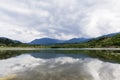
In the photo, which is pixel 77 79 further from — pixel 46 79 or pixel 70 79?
pixel 46 79

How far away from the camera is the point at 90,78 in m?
31.2

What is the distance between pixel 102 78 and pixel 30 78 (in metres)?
11.5

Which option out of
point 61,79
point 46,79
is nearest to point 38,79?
point 46,79

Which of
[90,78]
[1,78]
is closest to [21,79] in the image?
[1,78]

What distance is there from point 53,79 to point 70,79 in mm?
Answer: 2674

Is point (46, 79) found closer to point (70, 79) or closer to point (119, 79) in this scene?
point (70, 79)

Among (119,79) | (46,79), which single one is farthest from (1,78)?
(119,79)

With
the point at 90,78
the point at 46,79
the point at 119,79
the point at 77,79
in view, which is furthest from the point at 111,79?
the point at 46,79

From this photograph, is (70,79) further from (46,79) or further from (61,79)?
(46,79)

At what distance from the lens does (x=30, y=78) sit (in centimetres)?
3084

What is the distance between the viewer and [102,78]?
31141 millimetres

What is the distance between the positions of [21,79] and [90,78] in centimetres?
1088

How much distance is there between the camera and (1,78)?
31.4 m

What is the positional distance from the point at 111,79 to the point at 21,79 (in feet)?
45.7
